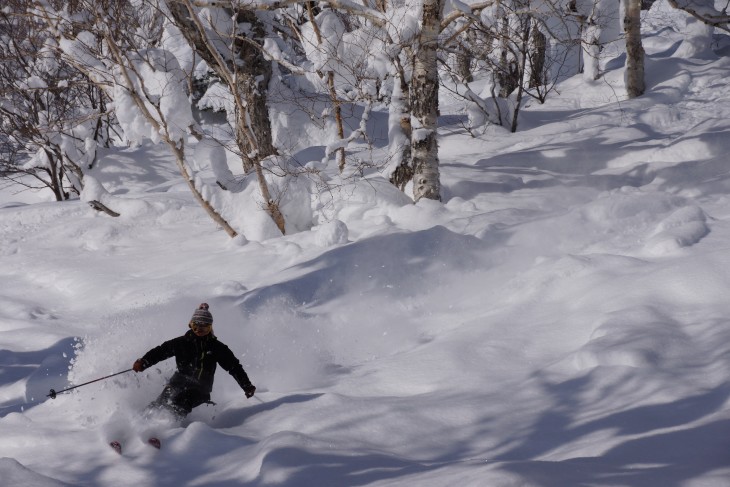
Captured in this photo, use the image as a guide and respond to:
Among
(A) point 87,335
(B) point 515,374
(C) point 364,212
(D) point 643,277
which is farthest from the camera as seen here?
(C) point 364,212

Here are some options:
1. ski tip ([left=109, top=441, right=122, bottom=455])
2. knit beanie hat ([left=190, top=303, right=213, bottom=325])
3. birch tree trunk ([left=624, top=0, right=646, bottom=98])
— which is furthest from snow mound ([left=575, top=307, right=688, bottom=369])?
birch tree trunk ([left=624, top=0, right=646, bottom=98])

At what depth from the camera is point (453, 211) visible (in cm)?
911

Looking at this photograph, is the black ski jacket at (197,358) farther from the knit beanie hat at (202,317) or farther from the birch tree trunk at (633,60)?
the birch tree trunk at (633,60)

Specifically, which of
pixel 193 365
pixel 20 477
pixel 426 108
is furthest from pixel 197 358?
pixel 426 108

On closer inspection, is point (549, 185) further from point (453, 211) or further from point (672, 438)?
point (672, 438)

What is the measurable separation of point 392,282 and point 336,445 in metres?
3.80

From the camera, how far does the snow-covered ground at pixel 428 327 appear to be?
364cm

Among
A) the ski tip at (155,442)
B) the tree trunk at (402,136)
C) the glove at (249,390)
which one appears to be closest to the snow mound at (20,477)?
the ski tip at (155,442)

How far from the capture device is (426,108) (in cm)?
896

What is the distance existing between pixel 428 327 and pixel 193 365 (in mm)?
2574

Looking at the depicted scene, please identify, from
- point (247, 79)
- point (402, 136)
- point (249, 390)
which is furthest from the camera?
point (247, 79)

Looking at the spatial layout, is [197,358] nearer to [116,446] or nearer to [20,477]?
[116,446]

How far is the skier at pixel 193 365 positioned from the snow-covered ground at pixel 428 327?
18 cm

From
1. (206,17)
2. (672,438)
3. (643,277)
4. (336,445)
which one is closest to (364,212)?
(206,17)
